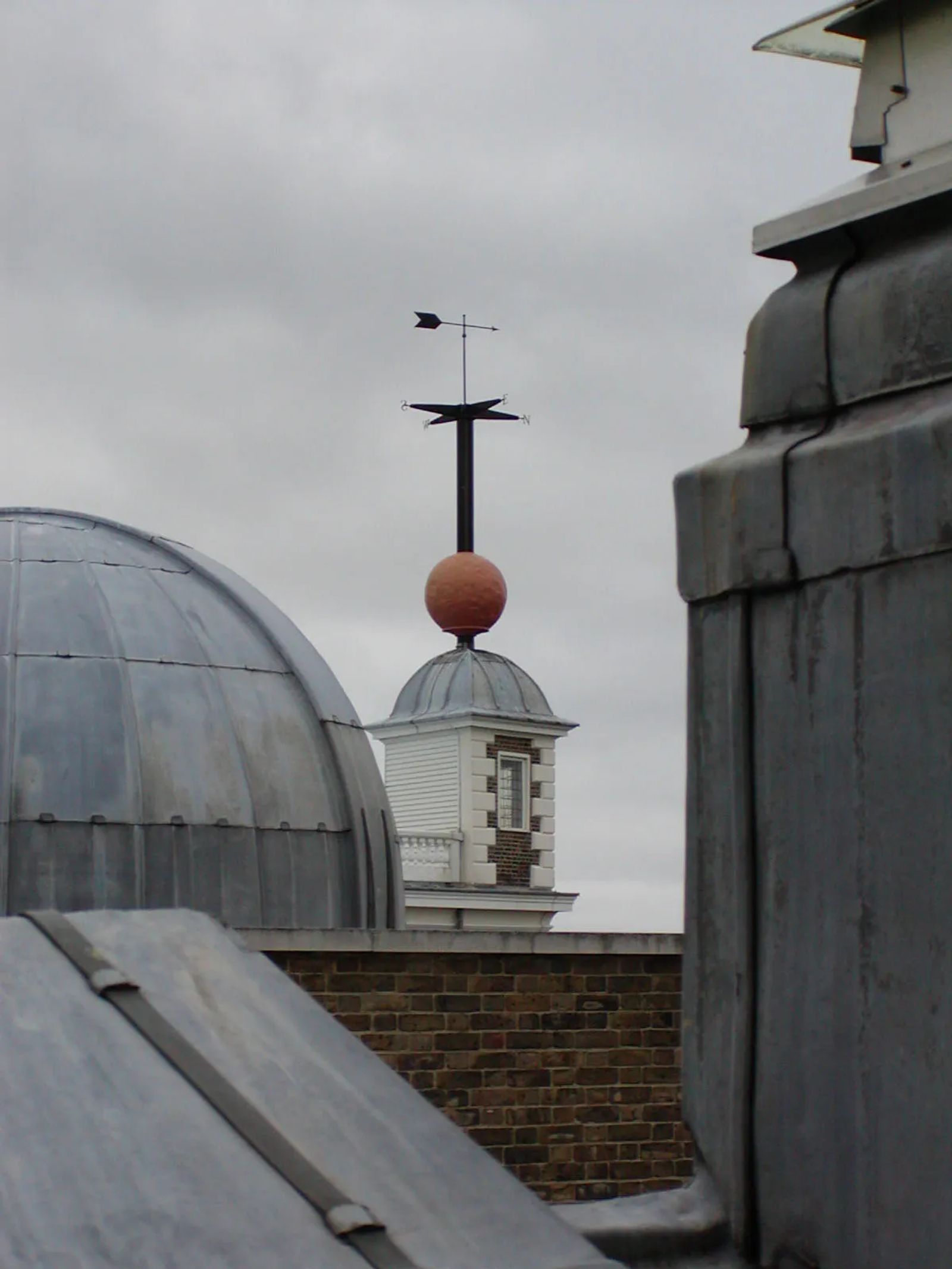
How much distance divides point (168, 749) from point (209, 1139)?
8.29 meters

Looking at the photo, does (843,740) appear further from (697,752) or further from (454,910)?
(454,910)

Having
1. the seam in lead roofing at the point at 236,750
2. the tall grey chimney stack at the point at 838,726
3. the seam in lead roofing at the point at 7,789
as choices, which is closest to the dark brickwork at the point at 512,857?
the seam in lead roofing at the point at 236,750

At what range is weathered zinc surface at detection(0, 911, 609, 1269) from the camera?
→ 1951 millimetres

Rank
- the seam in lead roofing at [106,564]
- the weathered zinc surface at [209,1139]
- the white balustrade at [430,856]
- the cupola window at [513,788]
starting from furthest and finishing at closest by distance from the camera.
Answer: the cupola window at [513,788], the white balustrade at [430,856], the seam in lead roofing at [106,564], the weathered zinc surface at [209,1139]

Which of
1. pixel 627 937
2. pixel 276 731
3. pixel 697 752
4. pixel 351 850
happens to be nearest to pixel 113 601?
pixel 276 731

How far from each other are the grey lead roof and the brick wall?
28068 millimetres

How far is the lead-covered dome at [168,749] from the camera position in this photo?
10141mm

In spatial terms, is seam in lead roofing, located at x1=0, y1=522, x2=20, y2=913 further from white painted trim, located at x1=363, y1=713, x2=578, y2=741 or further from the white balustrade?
white painted trim, located at x1=363, y1=713, x2=578, y2=741

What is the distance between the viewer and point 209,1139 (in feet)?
6.82

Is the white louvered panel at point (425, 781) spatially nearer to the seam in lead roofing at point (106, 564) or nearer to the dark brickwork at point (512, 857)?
the dark brickwork at point (512, 857)

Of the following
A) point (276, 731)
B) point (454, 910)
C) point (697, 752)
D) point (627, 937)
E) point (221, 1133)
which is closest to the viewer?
point (221, 1133)

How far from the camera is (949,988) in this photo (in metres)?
2.04

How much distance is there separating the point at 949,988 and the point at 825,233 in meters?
0.88

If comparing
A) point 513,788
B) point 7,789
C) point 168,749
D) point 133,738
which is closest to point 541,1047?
point 168,749
